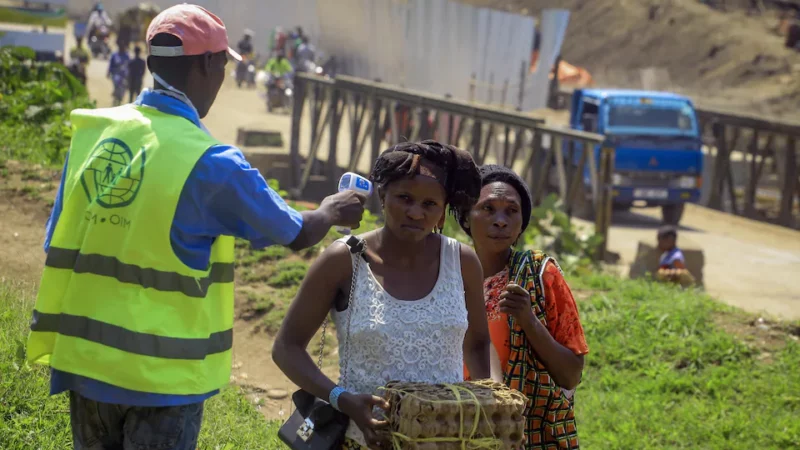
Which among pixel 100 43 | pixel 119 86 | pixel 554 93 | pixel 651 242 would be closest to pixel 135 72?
pixel 119 86

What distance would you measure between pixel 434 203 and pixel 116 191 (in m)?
0.87

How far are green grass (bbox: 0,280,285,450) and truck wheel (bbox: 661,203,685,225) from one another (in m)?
12.9

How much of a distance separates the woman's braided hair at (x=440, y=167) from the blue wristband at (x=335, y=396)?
1.93 feet

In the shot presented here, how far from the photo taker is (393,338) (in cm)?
265

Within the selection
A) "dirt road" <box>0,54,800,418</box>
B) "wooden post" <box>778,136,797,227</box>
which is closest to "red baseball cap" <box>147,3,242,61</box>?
"dirt road" <box>0,54,800,418</box>

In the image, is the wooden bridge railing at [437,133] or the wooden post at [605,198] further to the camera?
the wooden bridge railing at [437,133]

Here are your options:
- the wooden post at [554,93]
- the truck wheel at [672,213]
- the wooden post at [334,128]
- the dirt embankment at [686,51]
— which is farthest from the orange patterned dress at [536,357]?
the dirt embankment at [686,51]

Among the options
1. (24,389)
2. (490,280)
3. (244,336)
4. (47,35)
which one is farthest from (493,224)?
(47,35)

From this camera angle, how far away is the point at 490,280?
338cm

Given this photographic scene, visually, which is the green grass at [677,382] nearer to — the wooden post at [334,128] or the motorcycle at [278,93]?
the wooden post at [334,128]

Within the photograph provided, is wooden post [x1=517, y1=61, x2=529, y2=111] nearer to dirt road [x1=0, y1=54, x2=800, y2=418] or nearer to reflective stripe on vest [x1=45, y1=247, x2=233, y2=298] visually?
dirt road [x1=0, y1=54, x2=800, y2=418]

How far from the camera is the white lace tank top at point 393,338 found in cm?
265

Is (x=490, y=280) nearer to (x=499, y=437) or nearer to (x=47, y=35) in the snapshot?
(x=499, y=437)

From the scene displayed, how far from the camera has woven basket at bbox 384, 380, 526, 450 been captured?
243 centimetres
